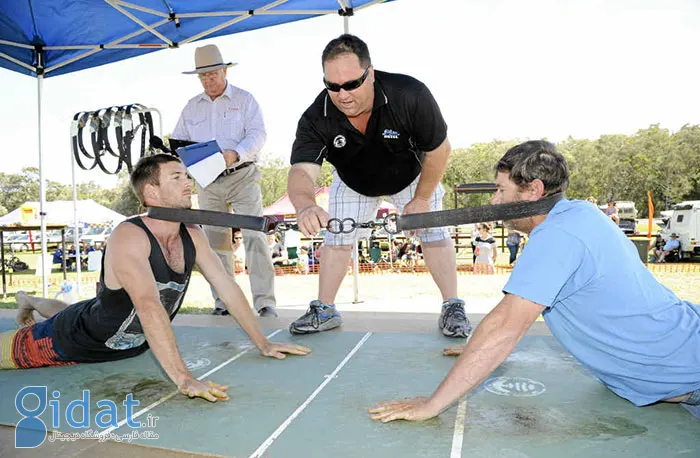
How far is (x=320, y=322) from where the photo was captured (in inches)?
156

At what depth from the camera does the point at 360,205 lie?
411cm

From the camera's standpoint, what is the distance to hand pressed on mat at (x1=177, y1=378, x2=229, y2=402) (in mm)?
2434

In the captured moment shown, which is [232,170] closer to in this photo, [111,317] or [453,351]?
[111,317]

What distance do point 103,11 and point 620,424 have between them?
242 inches

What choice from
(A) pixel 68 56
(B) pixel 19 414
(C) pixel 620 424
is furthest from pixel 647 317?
(A) pixel 68 56

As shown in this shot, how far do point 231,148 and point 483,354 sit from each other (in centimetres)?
361

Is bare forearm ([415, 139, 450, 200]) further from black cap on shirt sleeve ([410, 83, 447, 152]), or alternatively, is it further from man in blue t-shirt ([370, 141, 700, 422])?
man in blue t-shirt ([370, 141, 700, 422])

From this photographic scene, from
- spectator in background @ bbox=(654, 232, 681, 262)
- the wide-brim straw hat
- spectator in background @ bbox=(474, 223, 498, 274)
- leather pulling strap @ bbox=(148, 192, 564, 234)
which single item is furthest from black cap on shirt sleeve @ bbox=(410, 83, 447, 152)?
spectator in background @ bbox=(654, 232, 681, 262)

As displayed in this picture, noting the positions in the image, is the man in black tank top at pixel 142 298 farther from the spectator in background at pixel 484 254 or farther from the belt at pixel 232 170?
the spectator in background at pixel 484 254

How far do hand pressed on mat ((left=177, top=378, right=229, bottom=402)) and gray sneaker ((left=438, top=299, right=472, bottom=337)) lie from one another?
1.70 meters

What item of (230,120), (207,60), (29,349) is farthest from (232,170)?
(29,349)

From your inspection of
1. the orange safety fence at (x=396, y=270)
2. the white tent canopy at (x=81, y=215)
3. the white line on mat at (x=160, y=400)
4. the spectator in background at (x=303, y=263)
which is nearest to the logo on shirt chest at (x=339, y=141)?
the white line on mat at (x=160, y=400)

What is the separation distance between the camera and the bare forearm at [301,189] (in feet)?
11.1

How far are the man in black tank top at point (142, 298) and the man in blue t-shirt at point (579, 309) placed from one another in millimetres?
1178
